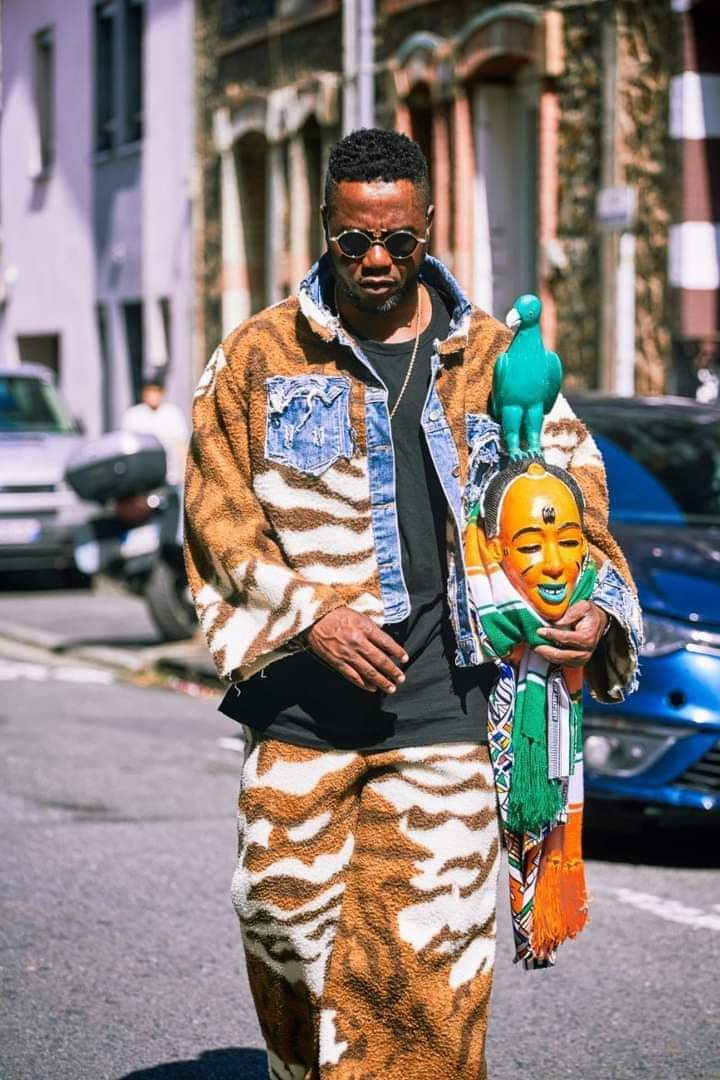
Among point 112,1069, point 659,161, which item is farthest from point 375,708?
point 659,161

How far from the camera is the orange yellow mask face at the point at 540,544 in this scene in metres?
3.80

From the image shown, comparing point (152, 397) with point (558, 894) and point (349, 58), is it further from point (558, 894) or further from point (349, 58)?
point (558, 894)

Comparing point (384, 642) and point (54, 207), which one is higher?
point (54, 207)

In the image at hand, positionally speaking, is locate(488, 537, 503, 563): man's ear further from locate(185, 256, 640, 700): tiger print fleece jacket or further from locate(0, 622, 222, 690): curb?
locate(0, 622, 222, 690): curb

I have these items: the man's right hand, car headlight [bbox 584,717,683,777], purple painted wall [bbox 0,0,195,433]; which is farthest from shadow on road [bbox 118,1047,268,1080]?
purple painted wall [bbox 0,0,195,433]

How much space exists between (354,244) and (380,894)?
114 centimetres

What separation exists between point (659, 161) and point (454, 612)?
12.4 meters

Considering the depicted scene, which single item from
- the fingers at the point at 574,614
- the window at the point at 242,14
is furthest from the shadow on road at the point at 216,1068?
the window at the point at 242,14

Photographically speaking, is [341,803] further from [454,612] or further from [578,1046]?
[578,1046]

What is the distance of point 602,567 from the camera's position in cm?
393

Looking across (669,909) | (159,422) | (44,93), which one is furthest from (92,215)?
(669,909)

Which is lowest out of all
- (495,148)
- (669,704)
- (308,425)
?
(669,704)

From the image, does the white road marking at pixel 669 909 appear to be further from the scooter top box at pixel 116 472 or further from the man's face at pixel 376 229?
the scooter top box at pixel 116 472

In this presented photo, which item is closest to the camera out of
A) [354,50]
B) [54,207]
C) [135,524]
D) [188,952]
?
[188,952]
